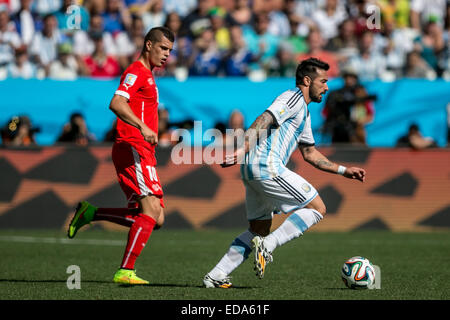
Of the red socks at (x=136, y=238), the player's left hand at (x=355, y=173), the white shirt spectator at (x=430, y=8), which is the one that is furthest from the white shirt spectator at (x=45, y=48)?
the player's left hand at (x=355, y=173)

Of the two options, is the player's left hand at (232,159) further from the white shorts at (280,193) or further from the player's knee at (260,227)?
the player's knee at (260,227)

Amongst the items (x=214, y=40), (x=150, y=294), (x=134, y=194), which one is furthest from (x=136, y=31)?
(x=150, y=294)

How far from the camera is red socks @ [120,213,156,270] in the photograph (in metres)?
7.86

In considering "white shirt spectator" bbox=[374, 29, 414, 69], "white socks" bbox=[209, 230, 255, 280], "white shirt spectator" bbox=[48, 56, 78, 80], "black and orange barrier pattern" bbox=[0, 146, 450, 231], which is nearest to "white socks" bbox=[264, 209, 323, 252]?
"white socks" bbox=[209, 230, 255, 280]

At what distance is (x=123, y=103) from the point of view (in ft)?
24.9

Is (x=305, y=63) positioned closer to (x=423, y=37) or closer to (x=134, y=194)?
(x=134, y=194)

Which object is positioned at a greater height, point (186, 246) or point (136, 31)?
point (136, 31)

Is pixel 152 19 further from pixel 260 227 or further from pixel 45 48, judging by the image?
pixel 260 227

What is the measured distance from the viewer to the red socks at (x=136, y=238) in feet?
25.8

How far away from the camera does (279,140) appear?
25.0 feet

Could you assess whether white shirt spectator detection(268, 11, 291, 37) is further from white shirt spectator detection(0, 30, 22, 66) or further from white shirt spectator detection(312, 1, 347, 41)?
white shirt spectator detection(0, 30, 22, 66)

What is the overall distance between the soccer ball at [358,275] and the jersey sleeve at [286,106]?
1.51 m

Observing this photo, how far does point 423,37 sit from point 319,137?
181 inches

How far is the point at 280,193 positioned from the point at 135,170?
4.69 ft
